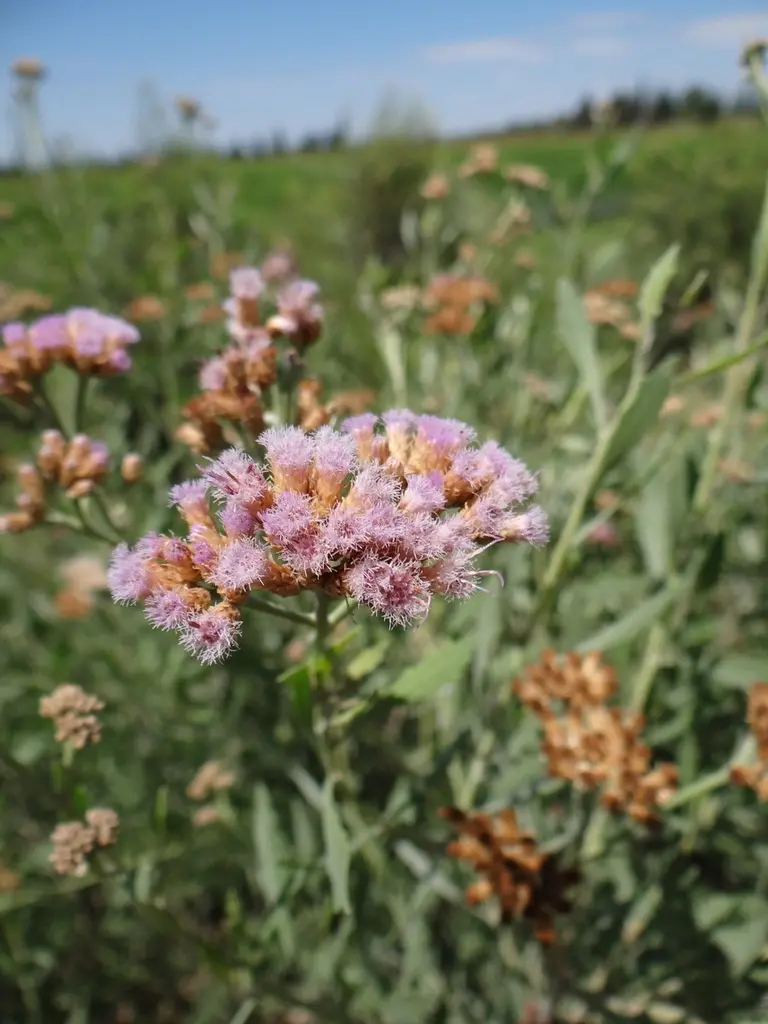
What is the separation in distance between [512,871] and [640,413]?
29.9 inches

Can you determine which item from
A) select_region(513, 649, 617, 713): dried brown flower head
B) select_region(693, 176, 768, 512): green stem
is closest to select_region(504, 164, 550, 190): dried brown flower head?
select_region(693, 176, 768, 512): green stem

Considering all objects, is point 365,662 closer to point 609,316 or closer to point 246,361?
point 246,361

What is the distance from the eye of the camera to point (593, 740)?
1.39 m

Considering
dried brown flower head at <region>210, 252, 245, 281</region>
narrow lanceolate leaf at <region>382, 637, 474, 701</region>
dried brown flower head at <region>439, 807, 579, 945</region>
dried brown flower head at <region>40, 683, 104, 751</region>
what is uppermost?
dried brown flower head at <region>210, 252, 245, 281</region>

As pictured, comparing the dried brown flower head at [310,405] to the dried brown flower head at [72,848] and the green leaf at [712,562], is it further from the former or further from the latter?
the green leaf at [712,562]

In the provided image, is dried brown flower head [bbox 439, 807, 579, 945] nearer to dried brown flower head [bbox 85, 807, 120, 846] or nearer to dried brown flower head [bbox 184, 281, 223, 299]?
dried brown flower head [bbox 85, 807, 120, 846]

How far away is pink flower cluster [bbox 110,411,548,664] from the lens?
847mm

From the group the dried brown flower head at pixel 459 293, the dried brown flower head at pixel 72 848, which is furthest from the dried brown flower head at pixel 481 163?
the dried brown flower head at pixel 72 848

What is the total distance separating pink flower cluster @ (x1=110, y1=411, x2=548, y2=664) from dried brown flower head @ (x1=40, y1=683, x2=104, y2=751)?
567mm

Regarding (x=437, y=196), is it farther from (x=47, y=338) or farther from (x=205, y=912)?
(x=205, y=912)

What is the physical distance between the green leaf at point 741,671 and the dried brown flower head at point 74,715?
1.19 m

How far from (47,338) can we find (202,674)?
99cm

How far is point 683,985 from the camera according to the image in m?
1.69

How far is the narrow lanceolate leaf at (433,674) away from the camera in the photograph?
1.09m
